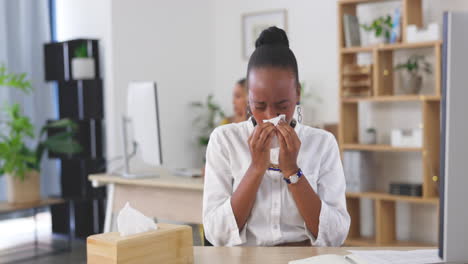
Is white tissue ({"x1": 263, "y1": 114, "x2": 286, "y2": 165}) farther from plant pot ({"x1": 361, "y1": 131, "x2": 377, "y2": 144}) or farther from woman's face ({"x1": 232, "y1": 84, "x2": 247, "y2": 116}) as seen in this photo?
plant pot ({"x1": 361, "y1": 131, "x2": 377, "y2": 144})

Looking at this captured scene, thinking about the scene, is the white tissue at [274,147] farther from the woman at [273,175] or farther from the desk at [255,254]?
the desk at [255,254]

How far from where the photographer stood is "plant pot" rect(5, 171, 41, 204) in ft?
14.4

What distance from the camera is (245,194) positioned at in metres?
1.45

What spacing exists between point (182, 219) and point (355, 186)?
1.60 m

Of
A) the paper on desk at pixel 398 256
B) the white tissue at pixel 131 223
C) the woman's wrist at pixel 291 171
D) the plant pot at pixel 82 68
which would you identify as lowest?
the paper on desk at pixel 398 256

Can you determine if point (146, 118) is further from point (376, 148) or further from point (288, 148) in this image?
point (288, 148)

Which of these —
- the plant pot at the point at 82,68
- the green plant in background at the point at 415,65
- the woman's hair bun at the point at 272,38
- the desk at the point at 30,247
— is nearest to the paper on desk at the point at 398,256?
the woman's hair bun at the point at 272,38

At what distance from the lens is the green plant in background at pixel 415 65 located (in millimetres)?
4109

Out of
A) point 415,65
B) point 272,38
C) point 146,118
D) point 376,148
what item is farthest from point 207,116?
point 272,38

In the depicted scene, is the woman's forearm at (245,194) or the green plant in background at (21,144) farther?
the green plant in background at (21,144)

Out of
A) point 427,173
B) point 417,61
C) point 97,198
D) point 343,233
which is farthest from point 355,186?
point 343,233

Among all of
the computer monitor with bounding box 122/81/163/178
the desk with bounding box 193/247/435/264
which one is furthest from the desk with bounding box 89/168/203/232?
the desk with bounding box 193/247/435/264

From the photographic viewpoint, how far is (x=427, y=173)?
3924 mm

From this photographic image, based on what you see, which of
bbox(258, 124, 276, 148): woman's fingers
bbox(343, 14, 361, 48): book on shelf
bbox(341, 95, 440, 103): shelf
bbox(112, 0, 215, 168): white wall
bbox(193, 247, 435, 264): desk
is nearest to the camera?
bbox(193, 247, 435, 264): desk
